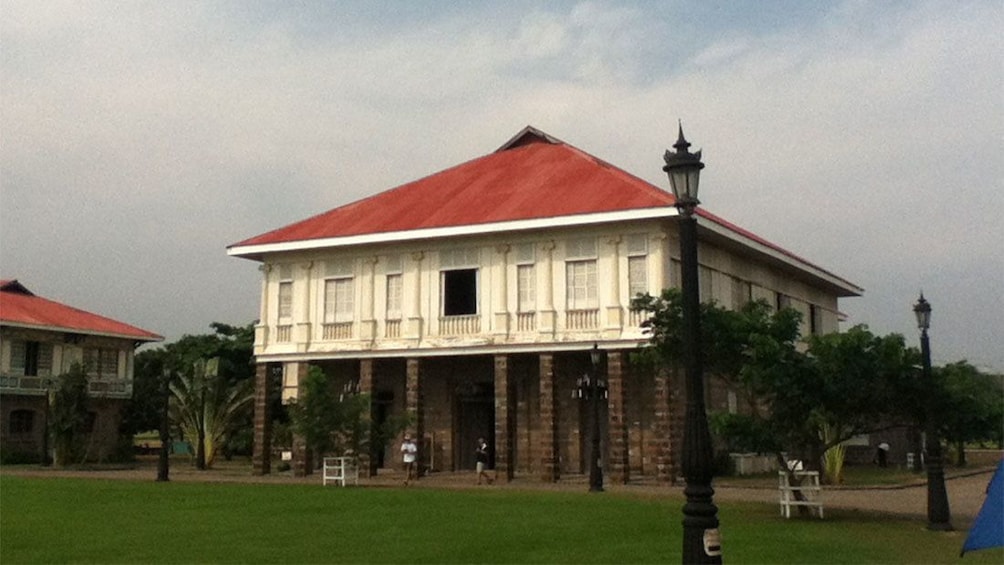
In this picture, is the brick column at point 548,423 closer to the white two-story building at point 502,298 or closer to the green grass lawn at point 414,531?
the white two-story building at point 502,298

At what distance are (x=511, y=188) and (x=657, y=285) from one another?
6.32 metres

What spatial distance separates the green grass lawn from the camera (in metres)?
11.1

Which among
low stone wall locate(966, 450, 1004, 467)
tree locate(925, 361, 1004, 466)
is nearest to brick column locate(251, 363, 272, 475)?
tree locate(925, 361, 1004, 466)

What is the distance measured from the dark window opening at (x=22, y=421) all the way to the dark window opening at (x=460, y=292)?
69.5 ft

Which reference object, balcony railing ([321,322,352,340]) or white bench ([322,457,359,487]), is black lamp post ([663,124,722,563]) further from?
balcony railing ([321,322,352,340])

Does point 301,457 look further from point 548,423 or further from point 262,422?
point 548,423

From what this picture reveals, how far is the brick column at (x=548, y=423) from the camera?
26.2m

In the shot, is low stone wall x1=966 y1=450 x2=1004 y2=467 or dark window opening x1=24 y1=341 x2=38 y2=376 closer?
dark window opening x1=24 y1=341 x2=38 y2=376

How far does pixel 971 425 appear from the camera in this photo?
16.4m

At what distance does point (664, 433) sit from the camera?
25.0 metres

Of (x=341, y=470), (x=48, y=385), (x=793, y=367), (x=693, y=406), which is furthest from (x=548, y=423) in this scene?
(x=48, y=385)

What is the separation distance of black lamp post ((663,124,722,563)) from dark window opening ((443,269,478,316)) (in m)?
20.0

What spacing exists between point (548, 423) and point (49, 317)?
2548cm

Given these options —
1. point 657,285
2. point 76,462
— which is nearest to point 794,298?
point 657,285
